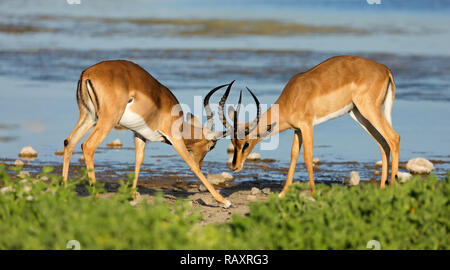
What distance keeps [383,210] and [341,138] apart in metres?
7.79

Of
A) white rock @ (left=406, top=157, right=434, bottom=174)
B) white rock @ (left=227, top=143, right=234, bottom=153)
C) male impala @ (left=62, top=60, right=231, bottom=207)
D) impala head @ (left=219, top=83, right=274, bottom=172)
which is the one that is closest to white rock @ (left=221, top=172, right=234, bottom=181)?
male impala @ (left=62, top=60, right=231, bottom=207)

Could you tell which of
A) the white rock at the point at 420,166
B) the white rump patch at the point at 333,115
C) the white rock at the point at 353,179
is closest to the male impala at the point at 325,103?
the white rump patch at the point at 333,115

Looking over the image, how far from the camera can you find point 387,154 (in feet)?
34.9

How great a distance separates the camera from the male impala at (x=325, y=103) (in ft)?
33.0

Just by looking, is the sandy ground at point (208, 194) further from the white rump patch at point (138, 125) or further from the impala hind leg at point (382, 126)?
the impala hind leg at point (382, 126)

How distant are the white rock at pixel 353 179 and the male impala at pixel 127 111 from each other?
2098 millimetres

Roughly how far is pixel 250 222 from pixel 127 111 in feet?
11.0

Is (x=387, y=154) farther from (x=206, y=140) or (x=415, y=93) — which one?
(x=415, y=93)

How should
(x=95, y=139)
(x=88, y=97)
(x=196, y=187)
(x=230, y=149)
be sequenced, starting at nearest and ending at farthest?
(x=95, y=139) → (x=88, y=97) → (x=196, y=187) → (x=230, y=149)

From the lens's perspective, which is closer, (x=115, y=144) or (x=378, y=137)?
(x=378, y=137)

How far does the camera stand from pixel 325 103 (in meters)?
10.1

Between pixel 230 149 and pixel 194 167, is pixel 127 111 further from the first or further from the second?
pixel 230 149

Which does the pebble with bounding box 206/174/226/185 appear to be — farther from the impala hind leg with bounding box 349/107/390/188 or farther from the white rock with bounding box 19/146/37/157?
the white rock with bounding box 19/146/37/157

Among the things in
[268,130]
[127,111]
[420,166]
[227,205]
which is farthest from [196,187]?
[420,166]
